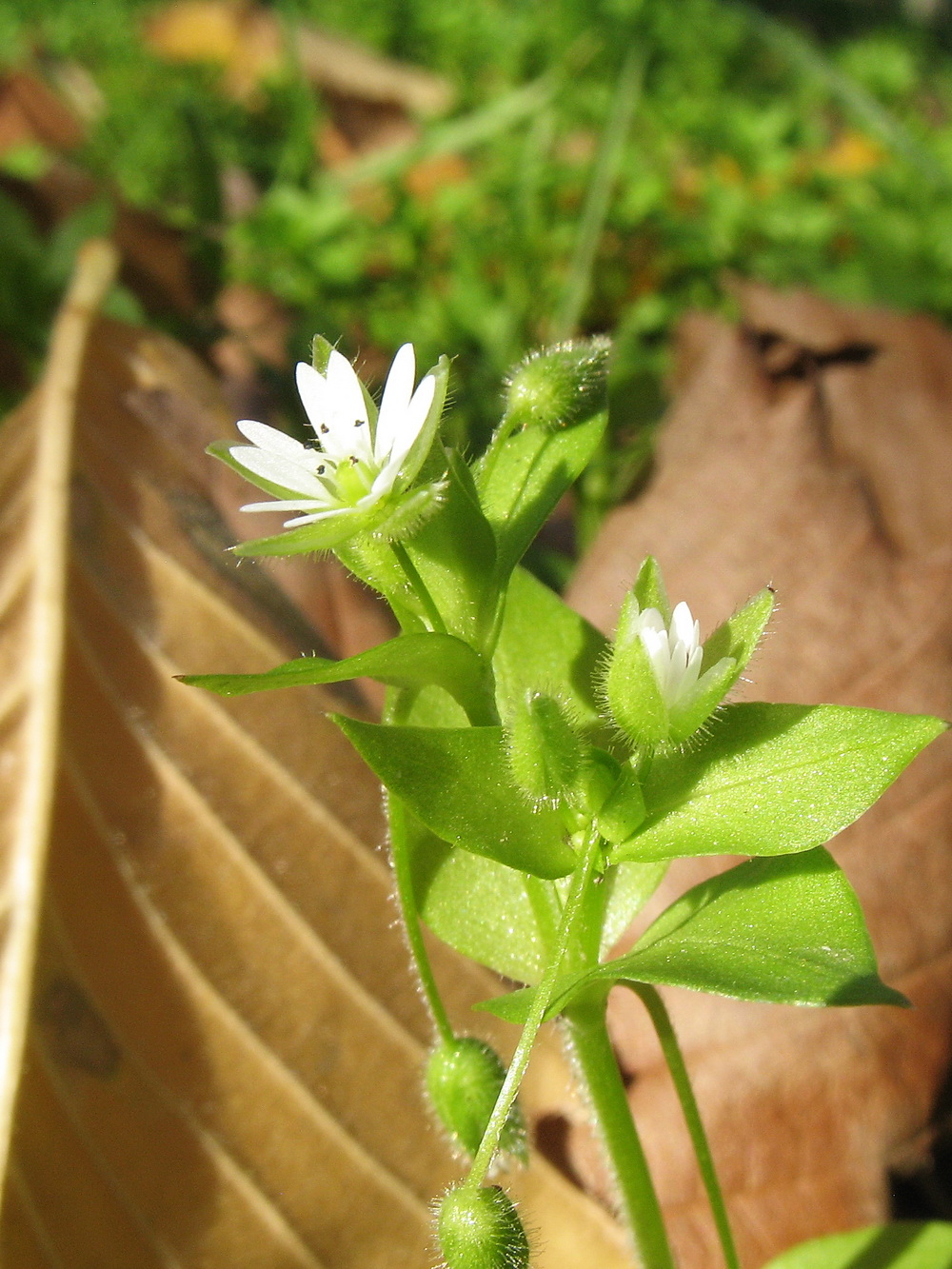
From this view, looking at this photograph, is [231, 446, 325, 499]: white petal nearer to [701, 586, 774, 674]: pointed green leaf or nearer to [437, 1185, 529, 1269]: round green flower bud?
[701, 586, 774, 674]: pointed green leaf

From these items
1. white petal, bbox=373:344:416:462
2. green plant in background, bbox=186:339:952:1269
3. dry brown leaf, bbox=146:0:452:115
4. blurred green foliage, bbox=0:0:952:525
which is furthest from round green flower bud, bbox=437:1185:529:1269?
dry brown leaf, bbox=146:0:452:115

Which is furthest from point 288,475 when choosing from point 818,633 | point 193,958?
point 818,633

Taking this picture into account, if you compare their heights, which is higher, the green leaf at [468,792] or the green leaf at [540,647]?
the green leaf at [540,647]

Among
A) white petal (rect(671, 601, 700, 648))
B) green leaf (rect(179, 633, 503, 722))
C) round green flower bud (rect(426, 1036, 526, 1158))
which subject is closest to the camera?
green leaf (rect(179, 633, 503, 722))

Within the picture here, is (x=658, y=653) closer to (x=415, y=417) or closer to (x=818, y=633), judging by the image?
(x=415, y=417)

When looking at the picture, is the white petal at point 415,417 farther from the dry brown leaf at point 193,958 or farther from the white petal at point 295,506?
the dry brown leaf at point 193,958

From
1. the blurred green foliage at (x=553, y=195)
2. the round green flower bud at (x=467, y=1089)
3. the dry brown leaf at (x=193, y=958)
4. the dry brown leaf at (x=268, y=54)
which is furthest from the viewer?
the dry brown leaf at (x=268, y=54)

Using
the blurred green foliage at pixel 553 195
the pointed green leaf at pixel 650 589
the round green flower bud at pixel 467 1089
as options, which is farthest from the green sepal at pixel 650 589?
the blurred green foliage at pixel 553 195
